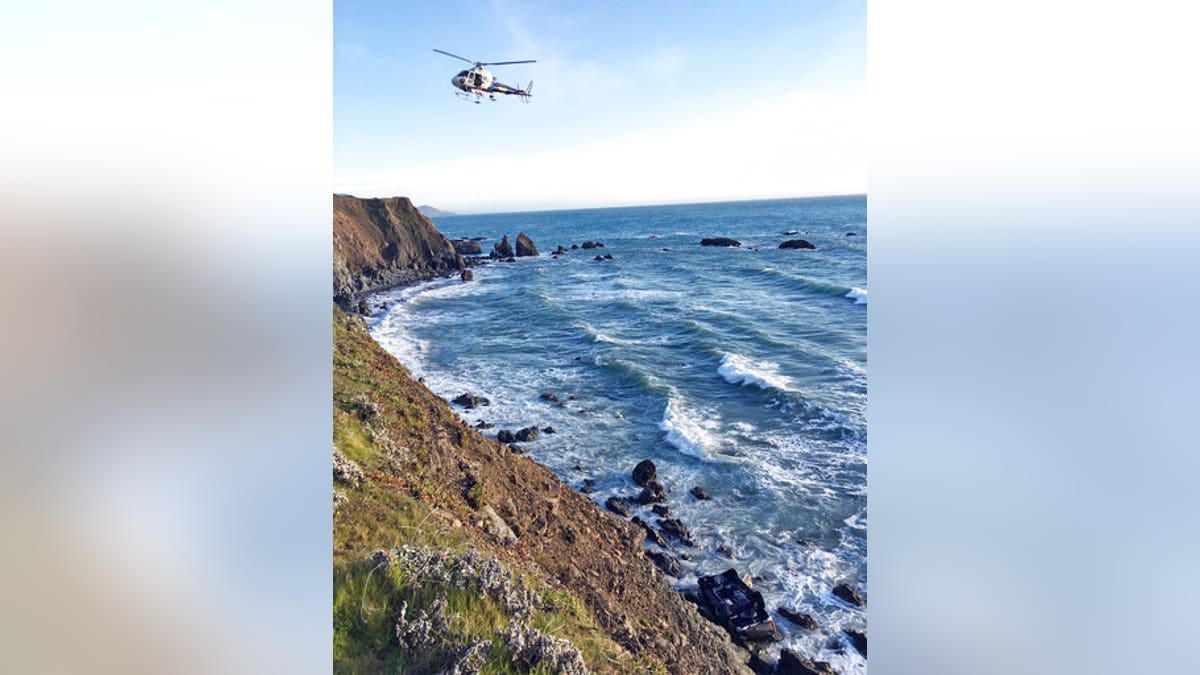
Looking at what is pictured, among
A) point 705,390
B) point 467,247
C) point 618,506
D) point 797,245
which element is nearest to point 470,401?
point 618,506

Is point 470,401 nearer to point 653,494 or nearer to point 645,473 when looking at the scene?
point 645,473

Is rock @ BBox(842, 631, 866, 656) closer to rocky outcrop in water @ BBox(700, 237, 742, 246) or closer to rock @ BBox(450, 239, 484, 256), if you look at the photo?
rocky outcrop in water @ BBox(700, 237, 742, 246)

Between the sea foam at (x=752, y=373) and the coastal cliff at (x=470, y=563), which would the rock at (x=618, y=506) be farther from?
the sea foam at (x=752, y=373)

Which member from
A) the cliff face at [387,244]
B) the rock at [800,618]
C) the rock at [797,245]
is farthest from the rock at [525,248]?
the rock at [800,618]

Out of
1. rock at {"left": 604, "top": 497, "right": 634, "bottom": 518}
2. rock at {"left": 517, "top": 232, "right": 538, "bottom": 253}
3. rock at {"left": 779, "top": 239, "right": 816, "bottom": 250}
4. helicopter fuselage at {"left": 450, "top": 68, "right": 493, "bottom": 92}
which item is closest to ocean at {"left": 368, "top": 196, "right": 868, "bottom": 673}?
rock at {"left": 604, "top": 497, "right": 634, "bottom": 518}
